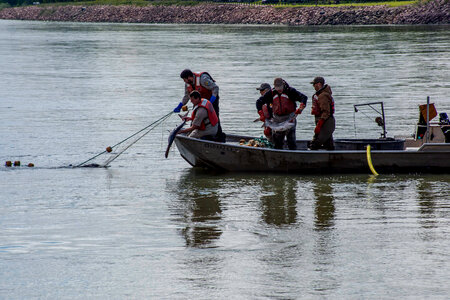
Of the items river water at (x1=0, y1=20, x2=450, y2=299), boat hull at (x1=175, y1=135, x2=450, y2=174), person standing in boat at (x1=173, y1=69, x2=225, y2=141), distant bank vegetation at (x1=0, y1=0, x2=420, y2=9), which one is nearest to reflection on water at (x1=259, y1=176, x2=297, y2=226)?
river water at (x1=0, y1=20, x2=450, y2=299)

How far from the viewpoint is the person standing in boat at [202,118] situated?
14617 mm

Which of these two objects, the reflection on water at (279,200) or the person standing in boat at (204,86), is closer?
the reflection on water at (279,200)

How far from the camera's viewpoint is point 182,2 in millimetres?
145750

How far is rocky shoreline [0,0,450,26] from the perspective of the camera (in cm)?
10231

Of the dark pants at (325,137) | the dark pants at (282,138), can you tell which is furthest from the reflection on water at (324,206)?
the dark pants at (282,138)

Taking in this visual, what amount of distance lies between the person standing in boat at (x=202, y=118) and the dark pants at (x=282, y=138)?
1161 millimetres

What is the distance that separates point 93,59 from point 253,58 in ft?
34.8

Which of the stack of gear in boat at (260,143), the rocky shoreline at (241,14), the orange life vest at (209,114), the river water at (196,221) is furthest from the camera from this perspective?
the rocky shoreline at (241,14)

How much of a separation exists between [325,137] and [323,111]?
62 cm

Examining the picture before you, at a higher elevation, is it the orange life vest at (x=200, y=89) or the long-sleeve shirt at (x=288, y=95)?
the orange life vest at (x=200, y=89)

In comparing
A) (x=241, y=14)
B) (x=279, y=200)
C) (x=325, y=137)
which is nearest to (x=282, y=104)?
(x=325, y=137)

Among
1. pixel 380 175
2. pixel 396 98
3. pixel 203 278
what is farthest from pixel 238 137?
pixel 396 98

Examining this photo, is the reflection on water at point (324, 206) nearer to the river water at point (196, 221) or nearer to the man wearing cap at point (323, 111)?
the river water at point (196, 221)

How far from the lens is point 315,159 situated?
15164 millimetres
